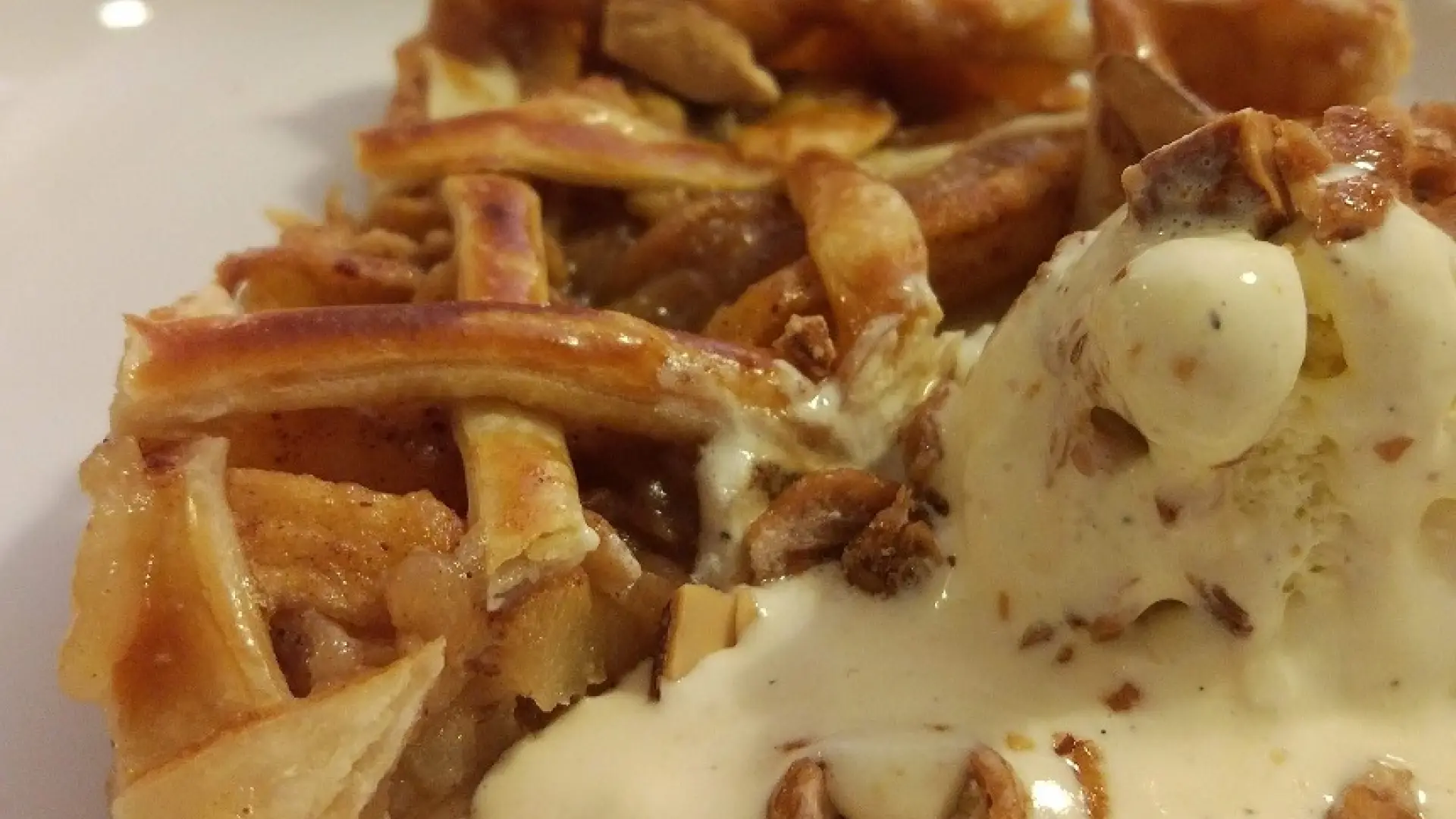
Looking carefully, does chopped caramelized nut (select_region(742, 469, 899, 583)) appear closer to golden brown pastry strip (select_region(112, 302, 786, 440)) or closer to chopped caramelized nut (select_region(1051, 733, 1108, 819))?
golden brown pastry strip (select_region(112, 302, 786, 440))

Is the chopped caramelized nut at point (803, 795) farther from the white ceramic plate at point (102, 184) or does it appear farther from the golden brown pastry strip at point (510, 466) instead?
the white ceramic plate at point (102, 184)

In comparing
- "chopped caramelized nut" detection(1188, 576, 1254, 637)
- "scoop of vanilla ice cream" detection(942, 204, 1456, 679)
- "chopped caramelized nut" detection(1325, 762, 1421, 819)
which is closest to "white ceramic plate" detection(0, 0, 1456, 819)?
"scoop of vanilla ice cream" detection(942, 204, 1456, 679)

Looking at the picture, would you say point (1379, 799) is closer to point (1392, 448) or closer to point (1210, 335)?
point (1392, 448)

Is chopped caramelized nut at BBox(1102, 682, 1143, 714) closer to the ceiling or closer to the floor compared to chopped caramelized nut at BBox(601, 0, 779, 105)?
closer to the floor

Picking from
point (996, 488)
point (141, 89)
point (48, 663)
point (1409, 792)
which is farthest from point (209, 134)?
point (1409, 792)

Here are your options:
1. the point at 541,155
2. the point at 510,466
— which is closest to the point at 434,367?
the point at 510,466

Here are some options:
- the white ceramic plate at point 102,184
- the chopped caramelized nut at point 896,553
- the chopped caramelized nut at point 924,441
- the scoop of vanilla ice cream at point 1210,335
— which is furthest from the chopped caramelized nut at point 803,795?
the white ceramic plate at point 102,184
